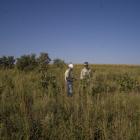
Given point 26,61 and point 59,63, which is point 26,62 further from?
point 59,63

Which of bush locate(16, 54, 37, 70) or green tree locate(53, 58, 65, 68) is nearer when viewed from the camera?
bush locate(16, 54, 37, 70)

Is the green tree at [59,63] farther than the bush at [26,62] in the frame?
Yes

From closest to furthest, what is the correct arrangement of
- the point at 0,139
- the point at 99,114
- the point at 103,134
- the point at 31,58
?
the point at 0,139
the point at 103,134
the point at 99,114
the point at 31,58

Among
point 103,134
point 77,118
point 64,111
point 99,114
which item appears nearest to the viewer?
point 103,134

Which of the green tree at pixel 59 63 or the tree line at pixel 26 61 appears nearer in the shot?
the tree line at pixel 26 61

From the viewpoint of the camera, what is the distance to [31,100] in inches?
249

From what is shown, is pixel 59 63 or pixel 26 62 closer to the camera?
pixel 26 62

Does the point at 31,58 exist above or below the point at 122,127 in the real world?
above

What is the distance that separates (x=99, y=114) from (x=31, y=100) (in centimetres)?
224

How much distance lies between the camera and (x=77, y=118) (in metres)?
4.44

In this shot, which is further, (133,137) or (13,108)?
(13,108)

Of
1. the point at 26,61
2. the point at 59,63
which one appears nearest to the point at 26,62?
the point at 26,61

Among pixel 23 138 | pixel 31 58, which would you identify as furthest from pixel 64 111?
pixel 31 58

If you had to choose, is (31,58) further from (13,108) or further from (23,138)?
(23,138)
